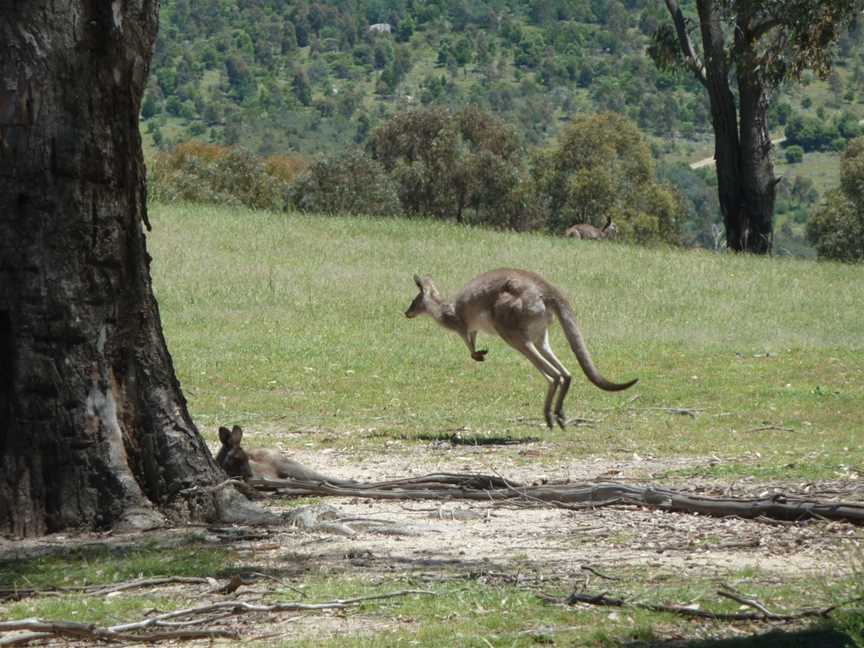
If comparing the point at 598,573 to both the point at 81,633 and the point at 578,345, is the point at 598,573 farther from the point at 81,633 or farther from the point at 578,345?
the point at 578,345

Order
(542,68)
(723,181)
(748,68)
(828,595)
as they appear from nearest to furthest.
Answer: (828,595)
(748,68)
(723,181)
(542,68)

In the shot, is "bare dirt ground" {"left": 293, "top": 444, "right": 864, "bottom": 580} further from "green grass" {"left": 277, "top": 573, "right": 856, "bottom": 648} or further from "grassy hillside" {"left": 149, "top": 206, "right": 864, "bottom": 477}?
"grassy hillside" {"left": 149, "top": 206, "right": 864, "bottom": 477}

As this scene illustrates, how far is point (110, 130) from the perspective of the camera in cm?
843

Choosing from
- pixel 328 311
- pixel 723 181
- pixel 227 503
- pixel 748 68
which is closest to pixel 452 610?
pixel 227 503

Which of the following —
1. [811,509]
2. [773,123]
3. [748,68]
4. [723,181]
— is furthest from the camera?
[773,123]

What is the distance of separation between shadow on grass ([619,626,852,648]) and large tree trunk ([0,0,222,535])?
366cm

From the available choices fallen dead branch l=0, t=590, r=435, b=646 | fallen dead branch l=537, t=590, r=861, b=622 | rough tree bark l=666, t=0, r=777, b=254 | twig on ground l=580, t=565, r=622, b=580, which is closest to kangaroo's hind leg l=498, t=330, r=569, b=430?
twig on ground l=580, t=565, r=622, b=580

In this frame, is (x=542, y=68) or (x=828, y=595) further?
(x=542, y=68)

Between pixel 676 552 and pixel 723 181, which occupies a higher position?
pixel 723 181

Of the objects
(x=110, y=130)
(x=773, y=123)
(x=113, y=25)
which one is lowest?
(x=110, y=130)

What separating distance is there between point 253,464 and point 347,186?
46042 mm

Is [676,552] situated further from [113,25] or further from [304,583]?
[113,25]

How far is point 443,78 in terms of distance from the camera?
15488cm

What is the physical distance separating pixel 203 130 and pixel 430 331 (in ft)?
399
